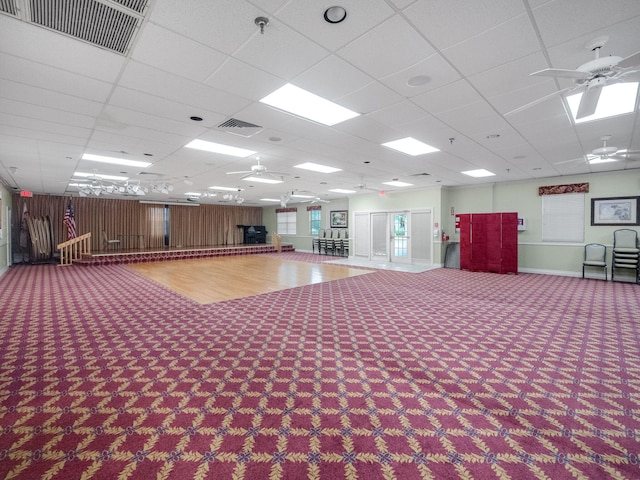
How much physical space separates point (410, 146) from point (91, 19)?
491 cm

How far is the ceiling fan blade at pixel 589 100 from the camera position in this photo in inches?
110

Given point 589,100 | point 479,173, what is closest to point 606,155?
point 479,173

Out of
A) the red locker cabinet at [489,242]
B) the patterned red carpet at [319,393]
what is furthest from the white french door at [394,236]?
the patterned red carpet at [319,393]

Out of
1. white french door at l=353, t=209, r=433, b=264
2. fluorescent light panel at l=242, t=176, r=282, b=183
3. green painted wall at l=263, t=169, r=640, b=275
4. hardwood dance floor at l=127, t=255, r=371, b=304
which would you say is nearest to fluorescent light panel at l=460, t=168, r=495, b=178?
green painted wall at l=263, t=169, r=640, b=275

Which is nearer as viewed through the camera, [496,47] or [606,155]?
[496,47]

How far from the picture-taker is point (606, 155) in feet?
17.7

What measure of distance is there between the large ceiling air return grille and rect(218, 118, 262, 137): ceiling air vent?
1.91 metres

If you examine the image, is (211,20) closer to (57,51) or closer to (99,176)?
(57,51)

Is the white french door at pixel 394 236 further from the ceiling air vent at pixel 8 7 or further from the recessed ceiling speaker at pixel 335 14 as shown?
the ceiling air vent at pixel 8 7

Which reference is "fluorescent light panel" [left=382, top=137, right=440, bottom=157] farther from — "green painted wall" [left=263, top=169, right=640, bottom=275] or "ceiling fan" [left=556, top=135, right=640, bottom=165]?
"green painted wall" [left=263, top=169, right=640, bottom=275]

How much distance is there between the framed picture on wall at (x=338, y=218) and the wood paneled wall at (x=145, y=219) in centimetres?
692

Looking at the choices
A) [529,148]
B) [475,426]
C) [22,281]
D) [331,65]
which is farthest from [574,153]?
[22,281]

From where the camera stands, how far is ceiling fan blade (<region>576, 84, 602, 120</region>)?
9.16 ft

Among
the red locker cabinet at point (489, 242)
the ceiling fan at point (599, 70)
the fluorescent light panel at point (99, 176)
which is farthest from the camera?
the red locker cabinet at point (489, 242)
